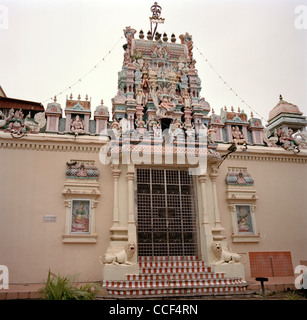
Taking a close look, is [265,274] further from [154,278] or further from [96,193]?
[96,193]

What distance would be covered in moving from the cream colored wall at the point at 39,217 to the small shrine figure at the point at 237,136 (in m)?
5.02

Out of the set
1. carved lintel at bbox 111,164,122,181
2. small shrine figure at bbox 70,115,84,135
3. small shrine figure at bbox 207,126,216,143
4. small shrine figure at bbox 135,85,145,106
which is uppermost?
small shrine figure at bbox 135,85,145,106

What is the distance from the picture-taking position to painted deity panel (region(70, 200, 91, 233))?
33.8ft

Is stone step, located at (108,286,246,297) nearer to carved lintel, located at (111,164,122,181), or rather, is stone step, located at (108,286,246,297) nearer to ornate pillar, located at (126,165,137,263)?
ornate pillar, located at (126,165,137,263)

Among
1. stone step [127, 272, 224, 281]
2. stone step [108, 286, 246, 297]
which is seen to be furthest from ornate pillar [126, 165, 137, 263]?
stone step [108, 286, 246, 297]

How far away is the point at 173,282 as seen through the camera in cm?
881

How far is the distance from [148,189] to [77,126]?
11.2ft

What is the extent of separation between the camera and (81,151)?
1118 centimetres

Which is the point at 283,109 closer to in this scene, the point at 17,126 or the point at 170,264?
the point at 170,264

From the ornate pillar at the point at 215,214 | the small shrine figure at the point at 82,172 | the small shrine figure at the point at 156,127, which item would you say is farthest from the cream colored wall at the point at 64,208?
the small shrine figure at the point at 156,127

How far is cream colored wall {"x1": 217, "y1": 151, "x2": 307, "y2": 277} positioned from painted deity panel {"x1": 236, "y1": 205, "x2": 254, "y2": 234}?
0.31 meters

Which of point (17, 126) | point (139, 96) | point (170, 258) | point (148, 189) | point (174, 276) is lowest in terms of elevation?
point (174, 276)

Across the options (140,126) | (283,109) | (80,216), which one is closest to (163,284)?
(80,216)

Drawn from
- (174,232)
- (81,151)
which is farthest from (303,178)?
(81,151)
